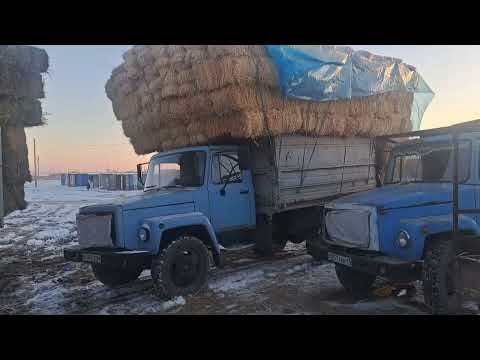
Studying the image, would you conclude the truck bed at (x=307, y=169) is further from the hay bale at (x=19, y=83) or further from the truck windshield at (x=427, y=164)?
the hay bale at (x=19, y=83)

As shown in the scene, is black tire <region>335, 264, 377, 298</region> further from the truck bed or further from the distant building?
the distant building

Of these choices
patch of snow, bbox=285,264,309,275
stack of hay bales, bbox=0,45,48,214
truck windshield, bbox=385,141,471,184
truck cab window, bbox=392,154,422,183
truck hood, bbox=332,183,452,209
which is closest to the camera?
truck hood, bbox=332,183,452,209

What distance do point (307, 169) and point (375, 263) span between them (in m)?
3.55

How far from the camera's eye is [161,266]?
5289 mm

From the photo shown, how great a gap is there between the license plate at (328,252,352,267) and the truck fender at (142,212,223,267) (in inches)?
68.6

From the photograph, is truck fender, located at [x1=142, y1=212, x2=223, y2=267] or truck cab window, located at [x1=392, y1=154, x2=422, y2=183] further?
truck cab window, located at [x1=392, y1=154, x2=422, y2=183]

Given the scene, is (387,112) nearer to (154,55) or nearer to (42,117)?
(154,55)

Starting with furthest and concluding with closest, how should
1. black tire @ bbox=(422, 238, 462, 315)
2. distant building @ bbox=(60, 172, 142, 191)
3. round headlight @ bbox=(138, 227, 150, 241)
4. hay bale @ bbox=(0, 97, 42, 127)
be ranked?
distant building @ bbox=(60, 172, 142, 191) → hay bale @ bbox=(0, 97, 42, 127) → round headlight @ bbox=(138, 227, 150, 241) → black tire @ bbox=(422, 238, 462, 315)

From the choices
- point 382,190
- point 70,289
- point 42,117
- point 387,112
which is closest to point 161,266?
point 70,289

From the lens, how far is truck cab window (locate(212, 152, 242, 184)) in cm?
662

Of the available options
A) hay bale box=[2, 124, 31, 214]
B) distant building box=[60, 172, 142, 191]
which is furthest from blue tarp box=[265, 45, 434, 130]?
distant building box=[60, 172, 142, 191]

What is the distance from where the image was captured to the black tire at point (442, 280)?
13.7 feet

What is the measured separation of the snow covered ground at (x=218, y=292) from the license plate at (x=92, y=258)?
24.0 inches

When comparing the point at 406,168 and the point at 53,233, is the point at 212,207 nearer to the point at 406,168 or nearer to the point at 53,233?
the point at 406,168
